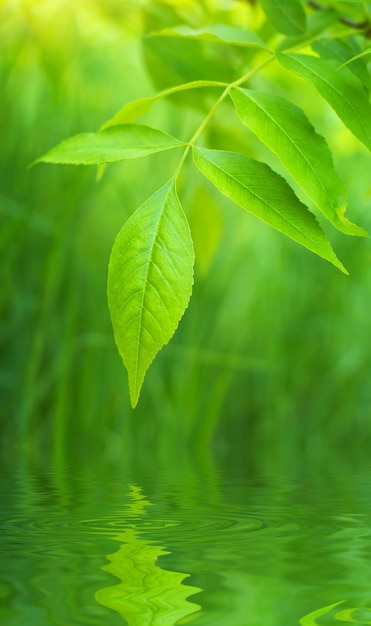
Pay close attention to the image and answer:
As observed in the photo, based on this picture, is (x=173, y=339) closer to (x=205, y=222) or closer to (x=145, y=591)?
(x=205, y=222)

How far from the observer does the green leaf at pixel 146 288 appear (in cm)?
58

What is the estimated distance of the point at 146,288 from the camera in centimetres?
58

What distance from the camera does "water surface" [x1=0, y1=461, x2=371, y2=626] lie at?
0.43 metres

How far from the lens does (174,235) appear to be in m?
0.60

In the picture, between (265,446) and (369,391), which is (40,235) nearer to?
(265,446)

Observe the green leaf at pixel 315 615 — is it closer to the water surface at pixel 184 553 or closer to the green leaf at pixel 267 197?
the water surface at pixel 184 553

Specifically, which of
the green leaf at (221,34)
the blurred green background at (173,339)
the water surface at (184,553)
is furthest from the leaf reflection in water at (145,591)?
the blurred green background at (173,339)

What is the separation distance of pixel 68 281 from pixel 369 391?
97cm

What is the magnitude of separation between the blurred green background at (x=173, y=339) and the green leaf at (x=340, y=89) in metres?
0.85

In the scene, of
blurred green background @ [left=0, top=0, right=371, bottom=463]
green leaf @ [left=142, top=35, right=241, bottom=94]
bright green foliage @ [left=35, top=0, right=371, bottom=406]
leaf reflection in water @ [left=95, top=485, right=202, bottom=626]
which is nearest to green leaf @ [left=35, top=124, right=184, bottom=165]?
bright green foliage @ [left=35, top=0, right=371, bottom=406]

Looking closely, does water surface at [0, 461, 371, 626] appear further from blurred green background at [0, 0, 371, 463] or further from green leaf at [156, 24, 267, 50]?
blurred green background at [0, 0, 371, 463]

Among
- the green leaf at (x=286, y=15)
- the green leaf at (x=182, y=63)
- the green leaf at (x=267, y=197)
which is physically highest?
the green leaf at (x=182, y=63)

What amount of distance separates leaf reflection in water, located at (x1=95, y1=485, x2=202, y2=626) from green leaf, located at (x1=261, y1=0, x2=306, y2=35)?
0.46 m

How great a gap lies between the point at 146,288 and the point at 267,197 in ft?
0.35
